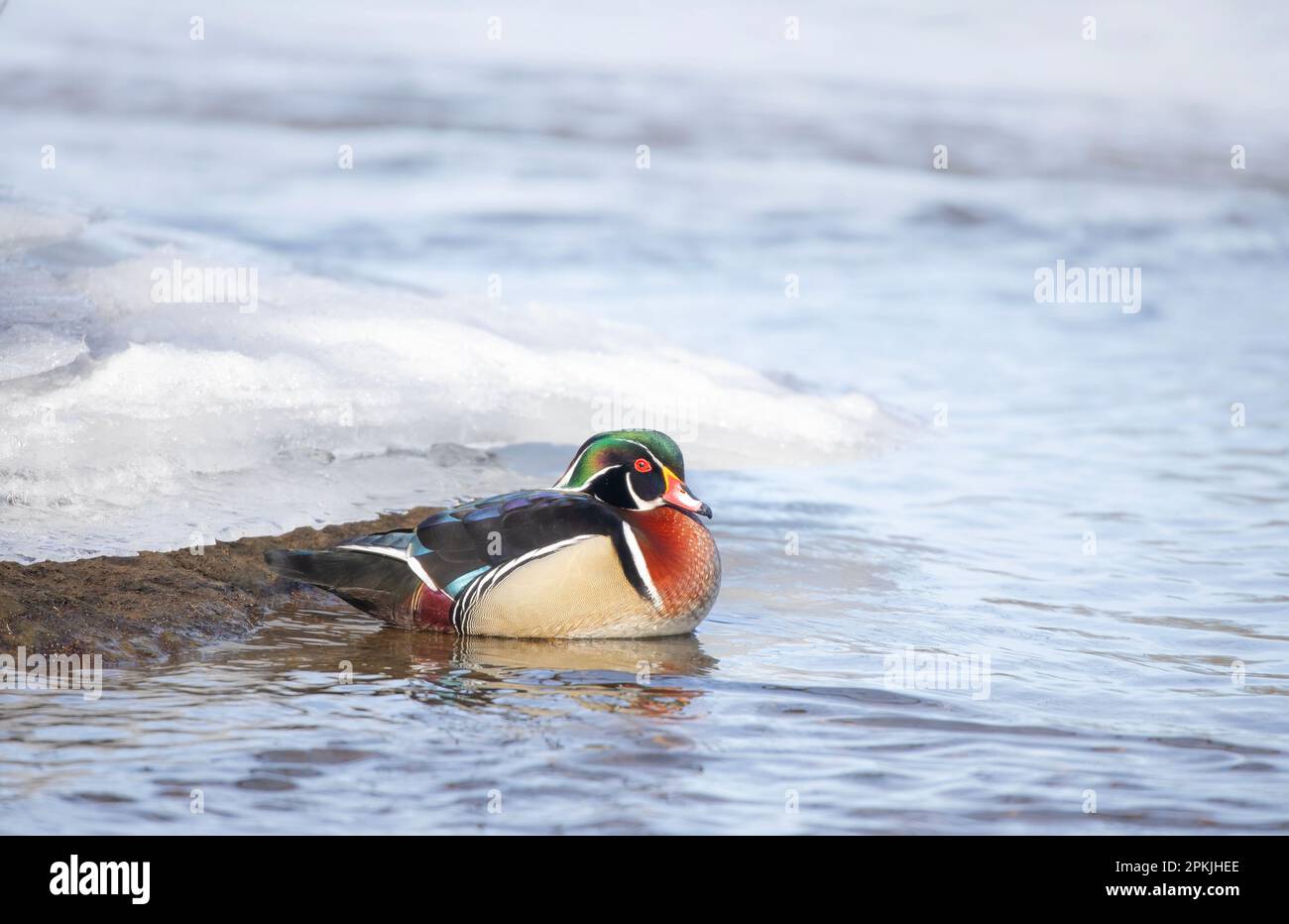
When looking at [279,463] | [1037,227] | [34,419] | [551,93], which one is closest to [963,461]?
[279,463]

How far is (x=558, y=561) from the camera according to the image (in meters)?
5.86

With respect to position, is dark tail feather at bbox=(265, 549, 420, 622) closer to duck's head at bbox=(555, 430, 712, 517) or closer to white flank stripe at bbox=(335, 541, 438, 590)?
white flank stripe at bbox=(335, 541, 438, 590)

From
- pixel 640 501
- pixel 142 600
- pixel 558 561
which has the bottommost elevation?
pixel 142 600

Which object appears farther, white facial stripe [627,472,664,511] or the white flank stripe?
white facial stripe [627,472,664,511]

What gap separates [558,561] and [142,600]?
59.2 inches

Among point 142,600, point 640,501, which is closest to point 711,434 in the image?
point 640,501

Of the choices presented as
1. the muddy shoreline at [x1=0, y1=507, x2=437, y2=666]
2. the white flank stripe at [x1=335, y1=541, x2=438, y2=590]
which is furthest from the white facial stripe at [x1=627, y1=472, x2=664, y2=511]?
the muddy shoreline at [x1=0, y1=507, x2=437, y2=666]

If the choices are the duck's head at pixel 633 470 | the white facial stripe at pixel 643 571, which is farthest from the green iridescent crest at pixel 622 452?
the white facial stripe at pixel 643 571

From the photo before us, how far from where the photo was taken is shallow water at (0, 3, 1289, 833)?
14.9 feet

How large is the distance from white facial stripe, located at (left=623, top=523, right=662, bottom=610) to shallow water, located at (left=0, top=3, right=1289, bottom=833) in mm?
199

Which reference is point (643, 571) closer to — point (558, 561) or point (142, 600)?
point (558, 561)

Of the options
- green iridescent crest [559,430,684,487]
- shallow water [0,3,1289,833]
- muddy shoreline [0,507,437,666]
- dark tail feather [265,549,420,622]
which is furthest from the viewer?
green iridescent crest [559,430,684,487]

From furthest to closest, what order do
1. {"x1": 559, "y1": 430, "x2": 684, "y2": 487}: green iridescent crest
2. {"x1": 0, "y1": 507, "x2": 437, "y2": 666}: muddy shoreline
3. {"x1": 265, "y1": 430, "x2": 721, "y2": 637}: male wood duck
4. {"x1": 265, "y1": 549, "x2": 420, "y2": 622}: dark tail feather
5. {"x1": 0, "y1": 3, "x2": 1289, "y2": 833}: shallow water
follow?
{"x1": 559, "y1": 430, "x2": 684, "y2": 487}: green iridescent crest
{"x1": 265, "y1": 549, "x2": 420, "y2": 622}: dark tail feather
{"x1": 265, "y1": 430, "x2": 721, "y2": 637}: male wood duck
{"x1": 0, "y1": 507, "x2": 437, "y2": 666}: muddy shoreline
{"x1": 0, "y1": 3, "x2": 1289, "y2": 833}: shallow water
